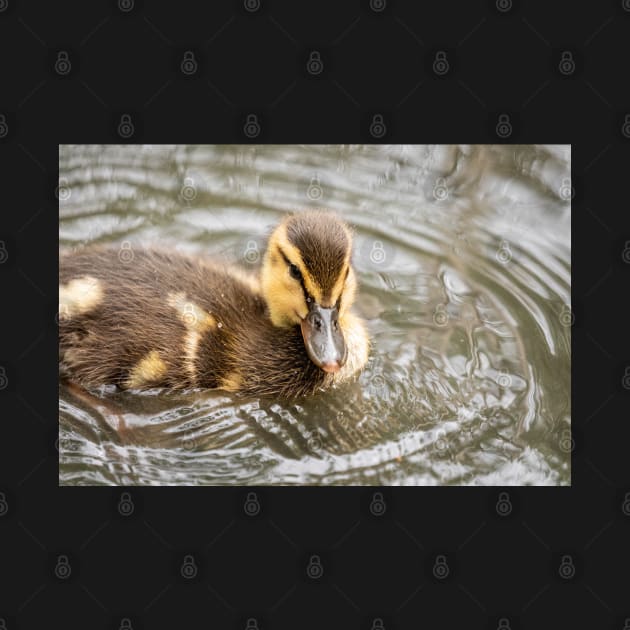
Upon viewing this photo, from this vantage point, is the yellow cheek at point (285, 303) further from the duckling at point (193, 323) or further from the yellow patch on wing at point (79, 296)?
the yellow patch on wing at point (79, 296)

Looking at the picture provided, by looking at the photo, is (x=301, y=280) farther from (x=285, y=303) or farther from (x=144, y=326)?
(x=144, y=326)

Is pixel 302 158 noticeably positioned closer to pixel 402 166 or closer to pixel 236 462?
pixel 402 166

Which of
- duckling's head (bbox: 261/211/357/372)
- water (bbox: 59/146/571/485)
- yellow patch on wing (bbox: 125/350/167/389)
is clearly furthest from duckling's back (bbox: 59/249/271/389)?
duckling's head (bbox: 261/211/357/372)

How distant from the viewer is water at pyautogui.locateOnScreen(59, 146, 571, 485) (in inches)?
139

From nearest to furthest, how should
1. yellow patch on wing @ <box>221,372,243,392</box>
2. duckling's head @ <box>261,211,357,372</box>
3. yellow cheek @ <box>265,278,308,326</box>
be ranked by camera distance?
duckling's head @ <box>261,211,357,372</box>
yellow cheek @ <box>265,278,308,326</box>
yellow patch on wing @ <box>221,372,243,392</box>

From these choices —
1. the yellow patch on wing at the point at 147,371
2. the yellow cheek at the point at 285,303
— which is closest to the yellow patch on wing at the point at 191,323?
the yellow patch on wing at the point at 147,371

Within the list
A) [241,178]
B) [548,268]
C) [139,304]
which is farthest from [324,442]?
[241,178]

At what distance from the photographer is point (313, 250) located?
11.4ft

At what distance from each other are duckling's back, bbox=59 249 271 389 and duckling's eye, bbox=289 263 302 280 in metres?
0.38

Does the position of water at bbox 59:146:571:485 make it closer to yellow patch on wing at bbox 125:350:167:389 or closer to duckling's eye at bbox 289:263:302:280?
yellow patch on wing at bbox 125:350:167:389

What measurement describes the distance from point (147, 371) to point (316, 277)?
2.72ft

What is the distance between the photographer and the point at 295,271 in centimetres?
A: 359

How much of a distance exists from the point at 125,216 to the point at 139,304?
3.87 ft

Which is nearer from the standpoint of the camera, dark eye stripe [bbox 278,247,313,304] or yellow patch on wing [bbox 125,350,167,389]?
dark eye stripe [bbox 278,247,313,304]
